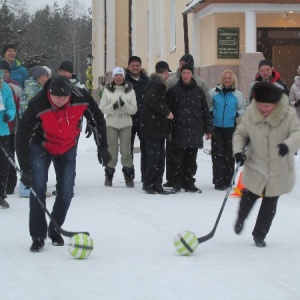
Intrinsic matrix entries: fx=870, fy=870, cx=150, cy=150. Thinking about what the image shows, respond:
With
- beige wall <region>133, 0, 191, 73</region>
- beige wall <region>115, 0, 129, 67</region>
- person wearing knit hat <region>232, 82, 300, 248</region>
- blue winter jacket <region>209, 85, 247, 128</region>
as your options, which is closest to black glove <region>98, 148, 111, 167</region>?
person wearing knit hat <region>232, 82, 300, 248</region>

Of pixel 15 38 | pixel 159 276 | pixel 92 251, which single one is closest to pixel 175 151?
pixel 92 251

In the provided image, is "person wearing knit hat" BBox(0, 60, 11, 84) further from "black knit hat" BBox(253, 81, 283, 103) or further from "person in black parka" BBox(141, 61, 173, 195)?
"black knit hat" BBox(253, 81, 283, 103)

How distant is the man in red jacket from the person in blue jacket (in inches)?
181

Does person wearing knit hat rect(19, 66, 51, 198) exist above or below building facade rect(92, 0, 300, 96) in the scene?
below

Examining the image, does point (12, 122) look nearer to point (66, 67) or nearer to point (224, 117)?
point (66, 67)

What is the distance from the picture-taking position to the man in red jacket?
7.52m

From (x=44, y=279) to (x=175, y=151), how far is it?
19.2 feet

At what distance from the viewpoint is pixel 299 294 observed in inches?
240

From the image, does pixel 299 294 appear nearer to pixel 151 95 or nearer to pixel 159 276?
pixel 159 276

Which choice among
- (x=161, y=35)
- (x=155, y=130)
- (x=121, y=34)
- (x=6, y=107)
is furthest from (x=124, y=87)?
(x=121, y=34)

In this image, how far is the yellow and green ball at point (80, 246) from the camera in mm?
7370

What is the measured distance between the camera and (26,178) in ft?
24.5

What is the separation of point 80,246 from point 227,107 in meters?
5.44

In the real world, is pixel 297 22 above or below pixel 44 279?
above
